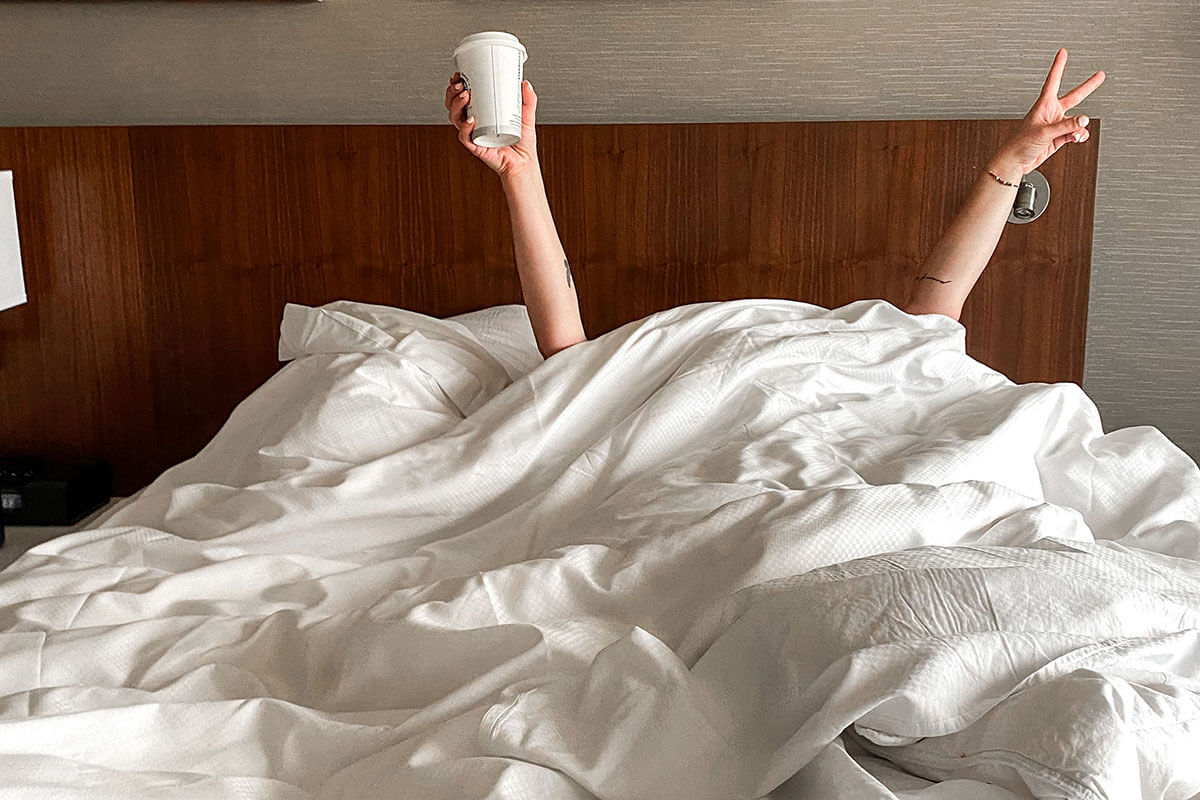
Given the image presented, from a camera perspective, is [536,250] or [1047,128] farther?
[1047,128]

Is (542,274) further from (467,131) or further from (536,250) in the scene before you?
(467,131)

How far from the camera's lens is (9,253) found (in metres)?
1.80

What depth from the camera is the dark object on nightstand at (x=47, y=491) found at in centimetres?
176

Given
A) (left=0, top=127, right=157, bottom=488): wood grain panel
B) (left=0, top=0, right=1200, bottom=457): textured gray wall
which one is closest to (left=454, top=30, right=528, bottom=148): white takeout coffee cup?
(left=0, top=0, right=1200, bottom=457): textured gray wall

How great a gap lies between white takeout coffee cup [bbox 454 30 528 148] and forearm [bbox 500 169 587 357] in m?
0.26

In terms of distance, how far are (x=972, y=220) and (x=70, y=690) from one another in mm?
1523

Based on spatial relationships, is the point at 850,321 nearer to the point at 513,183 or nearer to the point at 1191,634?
the point at 513,183

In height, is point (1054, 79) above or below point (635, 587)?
above

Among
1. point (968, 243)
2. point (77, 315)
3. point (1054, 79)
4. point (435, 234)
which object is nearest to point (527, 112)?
point (435, 234)

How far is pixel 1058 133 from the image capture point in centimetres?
176

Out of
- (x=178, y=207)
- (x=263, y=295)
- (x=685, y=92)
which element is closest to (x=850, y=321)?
(x=685, y=92)

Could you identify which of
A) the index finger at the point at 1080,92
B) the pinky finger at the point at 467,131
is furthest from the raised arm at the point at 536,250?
the index finger at the point at 1080,92

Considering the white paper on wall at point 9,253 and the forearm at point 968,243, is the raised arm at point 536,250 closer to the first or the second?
the forearm at point 968,243

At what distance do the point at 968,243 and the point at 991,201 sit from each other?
8 centimetres
